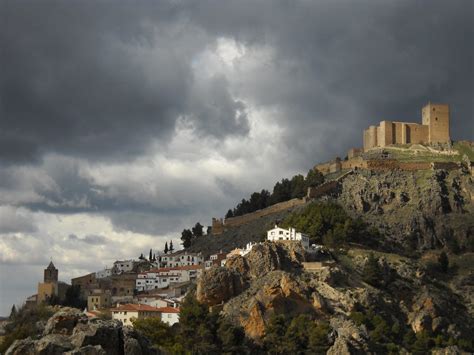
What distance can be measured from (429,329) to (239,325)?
21.3 metres

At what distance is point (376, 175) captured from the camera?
13450cm

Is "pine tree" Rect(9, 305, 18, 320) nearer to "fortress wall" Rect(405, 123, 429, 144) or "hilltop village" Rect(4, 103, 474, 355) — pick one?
"hilltop village" Rect(4, 103, 474, 355)

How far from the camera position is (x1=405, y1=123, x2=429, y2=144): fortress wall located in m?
146

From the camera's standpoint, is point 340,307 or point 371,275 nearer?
point 340,307

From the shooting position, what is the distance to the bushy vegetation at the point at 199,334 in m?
85.6

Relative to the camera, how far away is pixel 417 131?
146625 mm

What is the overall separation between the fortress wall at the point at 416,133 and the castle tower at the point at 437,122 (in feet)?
2.41

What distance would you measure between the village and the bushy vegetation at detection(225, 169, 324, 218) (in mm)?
11932

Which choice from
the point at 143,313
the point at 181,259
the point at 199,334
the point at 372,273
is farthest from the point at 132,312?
the point at 181,259

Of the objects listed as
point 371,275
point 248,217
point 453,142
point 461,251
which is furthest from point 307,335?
point 453,142

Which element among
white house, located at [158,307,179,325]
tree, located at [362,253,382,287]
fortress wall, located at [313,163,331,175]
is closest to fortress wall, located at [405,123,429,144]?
fortress wall, located at [313,163,331,175]

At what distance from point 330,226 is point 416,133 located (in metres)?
38.4

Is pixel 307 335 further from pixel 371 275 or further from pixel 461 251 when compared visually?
pixel 461 251

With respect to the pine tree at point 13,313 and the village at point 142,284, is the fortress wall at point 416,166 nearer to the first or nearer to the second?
the village at point 142,284
